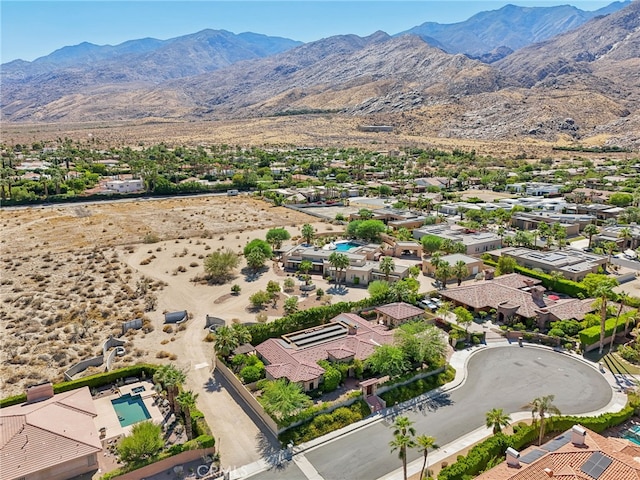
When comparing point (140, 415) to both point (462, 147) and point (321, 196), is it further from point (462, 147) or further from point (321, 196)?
point (462, 147)

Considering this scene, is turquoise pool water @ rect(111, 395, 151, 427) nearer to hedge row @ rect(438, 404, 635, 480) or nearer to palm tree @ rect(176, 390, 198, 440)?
palm tree @ rect(176, 390, 198, 440)

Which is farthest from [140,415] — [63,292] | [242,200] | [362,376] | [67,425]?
[242,200]

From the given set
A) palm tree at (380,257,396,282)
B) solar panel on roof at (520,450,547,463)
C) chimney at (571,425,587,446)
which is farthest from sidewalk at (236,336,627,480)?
palm tree at (380,257,396,282)

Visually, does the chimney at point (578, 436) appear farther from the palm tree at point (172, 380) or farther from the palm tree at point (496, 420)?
the palm tree at point (172, 380)

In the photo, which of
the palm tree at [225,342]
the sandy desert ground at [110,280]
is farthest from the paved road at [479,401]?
the sandy desert ground at [110,280]

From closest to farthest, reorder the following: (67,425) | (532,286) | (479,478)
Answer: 1. (479,478)
2. (67,425)
3. (532,286)

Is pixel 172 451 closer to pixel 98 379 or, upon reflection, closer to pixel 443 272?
pixel 98 379
